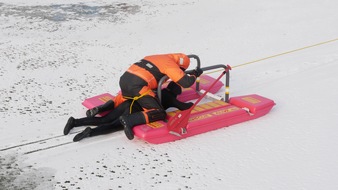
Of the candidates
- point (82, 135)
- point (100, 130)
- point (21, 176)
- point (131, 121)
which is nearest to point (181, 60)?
point (131, 121)

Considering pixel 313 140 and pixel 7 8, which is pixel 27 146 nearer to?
pixel 313 140

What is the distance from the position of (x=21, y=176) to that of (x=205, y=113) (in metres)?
2.47

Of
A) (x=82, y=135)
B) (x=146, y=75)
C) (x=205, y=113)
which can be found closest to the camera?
(x=82, y=135)

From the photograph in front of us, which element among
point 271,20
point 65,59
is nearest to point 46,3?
point 65,59

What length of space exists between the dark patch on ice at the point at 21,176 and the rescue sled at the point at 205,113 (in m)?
1.22

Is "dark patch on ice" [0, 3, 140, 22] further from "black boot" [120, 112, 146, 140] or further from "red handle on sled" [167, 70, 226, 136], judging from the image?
"red handle on sled" [167, 70, 226, 136]

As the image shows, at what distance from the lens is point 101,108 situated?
5.75m

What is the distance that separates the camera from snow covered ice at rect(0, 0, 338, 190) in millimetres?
4660

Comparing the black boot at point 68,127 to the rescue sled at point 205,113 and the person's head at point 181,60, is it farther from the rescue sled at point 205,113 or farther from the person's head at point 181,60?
the person's head at point 181,60

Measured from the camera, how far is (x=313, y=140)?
17.8ft

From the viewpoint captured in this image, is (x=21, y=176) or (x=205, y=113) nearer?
(x=21, y=176)

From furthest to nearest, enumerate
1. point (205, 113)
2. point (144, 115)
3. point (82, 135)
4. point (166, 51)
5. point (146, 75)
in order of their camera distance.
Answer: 1. point (166, 51)
2. point (205, 113)
3. point (146, 75)
4. point (144, 115)
5. point (82, 135)

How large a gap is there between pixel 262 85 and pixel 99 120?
125 inches

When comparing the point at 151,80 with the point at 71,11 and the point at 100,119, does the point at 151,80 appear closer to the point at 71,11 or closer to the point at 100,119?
the point at 100,119
